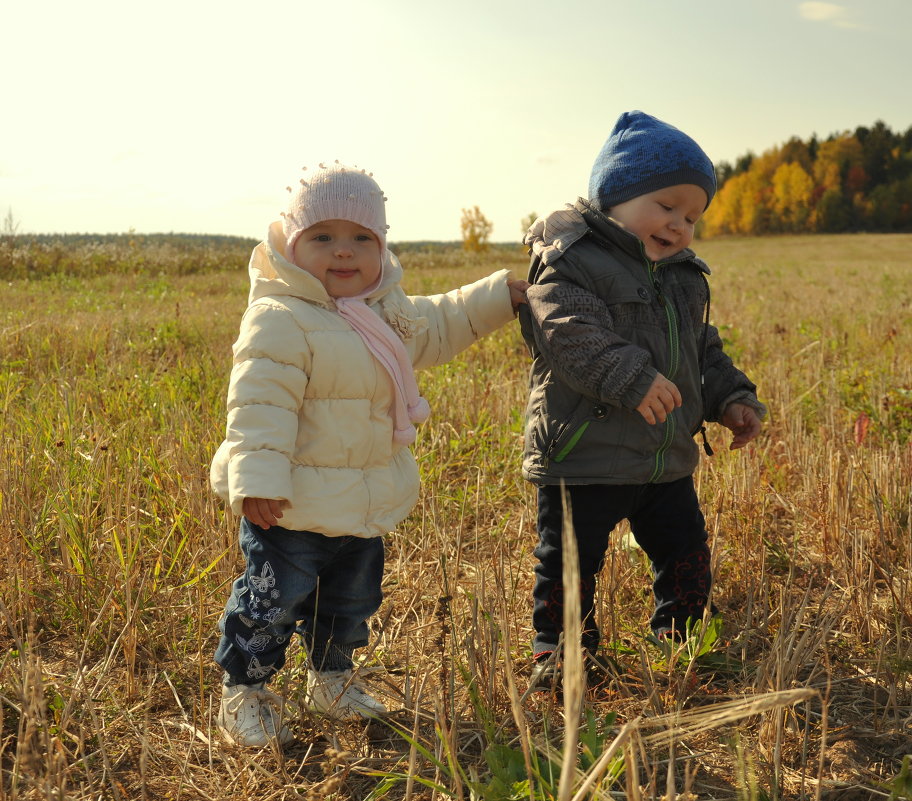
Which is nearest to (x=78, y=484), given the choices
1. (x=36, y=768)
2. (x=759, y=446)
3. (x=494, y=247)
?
(x=36, y=768)

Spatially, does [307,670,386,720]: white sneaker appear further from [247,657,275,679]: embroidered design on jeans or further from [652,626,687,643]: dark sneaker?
[652,626,687,643]: dark sneaker

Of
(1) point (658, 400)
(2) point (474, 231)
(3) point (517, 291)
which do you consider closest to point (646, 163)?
(3) point (517, 291)

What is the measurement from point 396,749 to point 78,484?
1749 millimetres

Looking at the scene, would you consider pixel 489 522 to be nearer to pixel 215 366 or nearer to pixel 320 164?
pixel 320 164

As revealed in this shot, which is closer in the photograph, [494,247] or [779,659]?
[779,659]

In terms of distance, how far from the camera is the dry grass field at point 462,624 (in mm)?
1837

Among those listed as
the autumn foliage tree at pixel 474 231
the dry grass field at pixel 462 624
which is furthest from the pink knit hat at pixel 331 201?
the autumn foliage tree at pixel 474 231

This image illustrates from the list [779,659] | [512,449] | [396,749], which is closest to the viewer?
[779,659]

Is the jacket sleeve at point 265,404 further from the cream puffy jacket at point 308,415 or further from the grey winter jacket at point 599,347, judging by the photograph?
the grey winter jacket at point 599,347

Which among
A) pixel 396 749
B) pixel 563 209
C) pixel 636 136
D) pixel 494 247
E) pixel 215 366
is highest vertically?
pixel 494 247

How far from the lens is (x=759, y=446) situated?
13.8ft

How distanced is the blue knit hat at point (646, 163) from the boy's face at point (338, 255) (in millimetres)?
738

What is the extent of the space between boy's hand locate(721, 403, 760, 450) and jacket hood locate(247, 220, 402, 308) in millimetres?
Answer: 1164

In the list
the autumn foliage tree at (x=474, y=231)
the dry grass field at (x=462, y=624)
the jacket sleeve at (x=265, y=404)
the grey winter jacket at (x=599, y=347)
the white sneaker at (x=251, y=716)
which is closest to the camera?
the dry grass field at (x=462, y=624)
